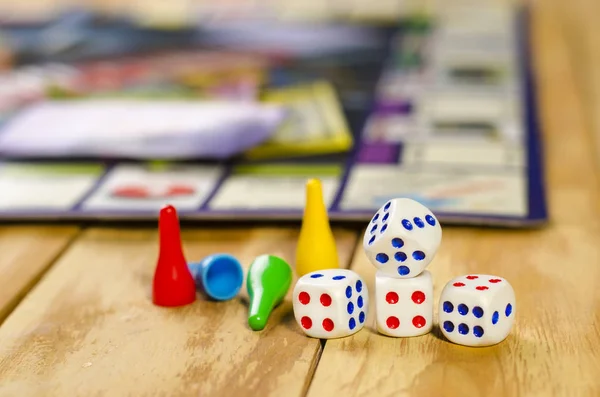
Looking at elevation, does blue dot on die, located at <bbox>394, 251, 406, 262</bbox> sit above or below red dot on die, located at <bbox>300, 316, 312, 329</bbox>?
above

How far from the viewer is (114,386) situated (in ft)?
2.20

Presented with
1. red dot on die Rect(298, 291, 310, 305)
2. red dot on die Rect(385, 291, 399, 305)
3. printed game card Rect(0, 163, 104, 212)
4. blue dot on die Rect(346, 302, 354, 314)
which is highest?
red dot on die Rect(298, 291, 310, 305)

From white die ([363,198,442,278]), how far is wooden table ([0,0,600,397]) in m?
0.06

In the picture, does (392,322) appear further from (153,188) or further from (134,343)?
(153,188)

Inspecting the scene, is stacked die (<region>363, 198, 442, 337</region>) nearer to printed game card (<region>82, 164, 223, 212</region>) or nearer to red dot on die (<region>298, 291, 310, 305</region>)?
red dot on die (<region>298, 291, 310, 305</region>)

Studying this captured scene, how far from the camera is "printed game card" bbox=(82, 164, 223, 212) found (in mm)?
1024

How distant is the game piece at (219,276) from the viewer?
804mm

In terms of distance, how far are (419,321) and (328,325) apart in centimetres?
7

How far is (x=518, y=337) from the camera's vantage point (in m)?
0.72

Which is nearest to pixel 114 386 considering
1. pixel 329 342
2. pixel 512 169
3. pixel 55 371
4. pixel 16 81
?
pixel 55 371

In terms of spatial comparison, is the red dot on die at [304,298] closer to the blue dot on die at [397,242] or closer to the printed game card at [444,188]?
the blue dot on die at [397,242]

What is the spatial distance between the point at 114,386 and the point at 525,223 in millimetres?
464

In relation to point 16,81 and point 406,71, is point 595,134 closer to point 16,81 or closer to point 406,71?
point 406,71

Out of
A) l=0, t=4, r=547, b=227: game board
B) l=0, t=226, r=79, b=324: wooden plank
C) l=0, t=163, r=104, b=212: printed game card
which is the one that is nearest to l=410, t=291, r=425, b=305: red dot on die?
l=0, t=4, r=547, b=227: game board
